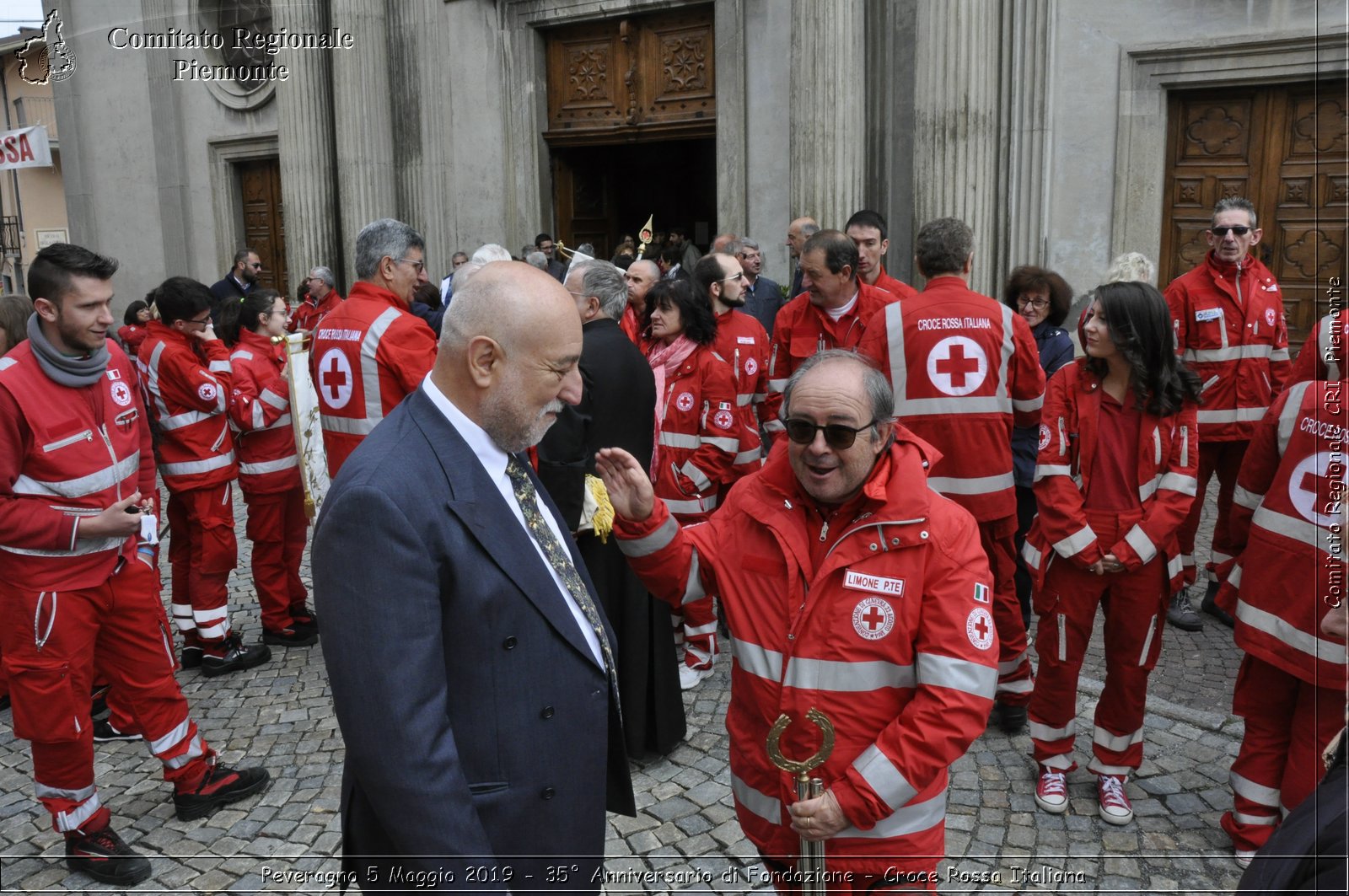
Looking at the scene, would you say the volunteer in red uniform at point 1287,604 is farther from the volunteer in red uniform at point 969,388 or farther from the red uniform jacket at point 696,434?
the red uniform jacket at point 696,434

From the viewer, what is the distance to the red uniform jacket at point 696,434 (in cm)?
543

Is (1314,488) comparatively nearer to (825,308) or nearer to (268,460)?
(825,308)

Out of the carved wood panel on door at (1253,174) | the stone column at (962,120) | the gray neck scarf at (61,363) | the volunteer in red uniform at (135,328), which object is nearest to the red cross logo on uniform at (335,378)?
the gray neck scarf at (61,363)

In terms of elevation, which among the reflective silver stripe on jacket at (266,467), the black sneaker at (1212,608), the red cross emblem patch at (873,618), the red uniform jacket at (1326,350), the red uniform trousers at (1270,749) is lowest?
the black sneaker at (1212,608)

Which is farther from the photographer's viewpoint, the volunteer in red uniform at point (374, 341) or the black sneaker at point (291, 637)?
the black sneaker at point (291, 637)

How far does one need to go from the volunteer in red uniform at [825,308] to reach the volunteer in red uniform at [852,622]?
2986 mm

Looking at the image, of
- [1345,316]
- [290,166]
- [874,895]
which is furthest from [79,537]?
[290,166]

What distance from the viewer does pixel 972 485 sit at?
4.64 meters

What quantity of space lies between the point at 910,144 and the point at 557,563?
871 cm

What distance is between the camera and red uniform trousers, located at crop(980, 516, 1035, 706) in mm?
4766

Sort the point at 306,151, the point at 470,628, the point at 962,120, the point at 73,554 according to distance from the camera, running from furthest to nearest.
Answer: the point at 306,151 → the point at 962,120 → the point at 73,554 → the point at 470,628

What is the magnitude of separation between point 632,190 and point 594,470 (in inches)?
566

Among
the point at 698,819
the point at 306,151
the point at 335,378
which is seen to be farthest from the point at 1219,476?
the point at 306,151

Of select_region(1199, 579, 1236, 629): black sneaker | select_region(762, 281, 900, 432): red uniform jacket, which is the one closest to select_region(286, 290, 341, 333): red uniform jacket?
select_region(762, 281, 900, 432): red uniform jacket
